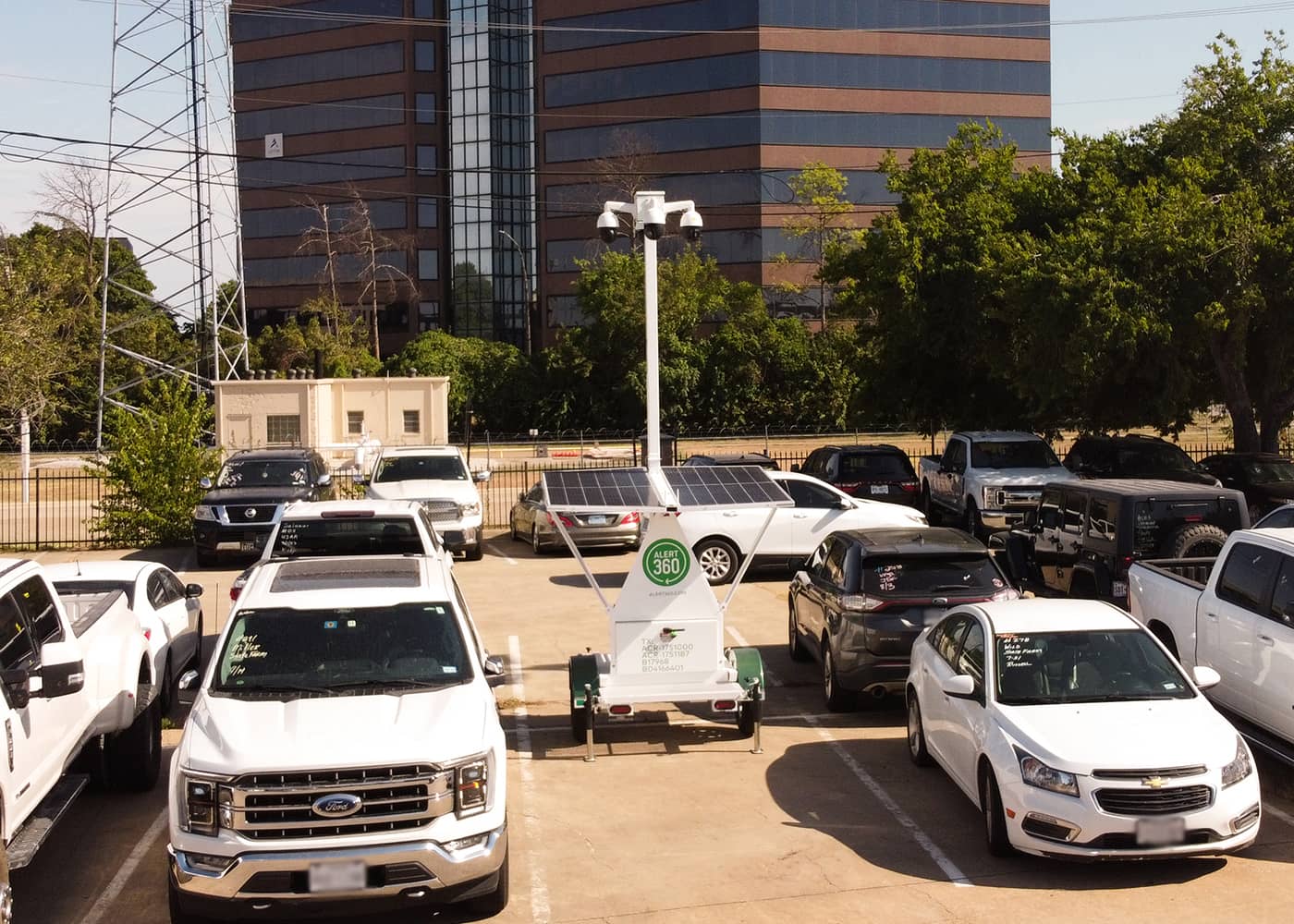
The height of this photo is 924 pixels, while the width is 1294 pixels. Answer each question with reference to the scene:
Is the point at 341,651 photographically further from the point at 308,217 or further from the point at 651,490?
the point at 308,217

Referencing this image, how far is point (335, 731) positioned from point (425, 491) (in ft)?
49.4

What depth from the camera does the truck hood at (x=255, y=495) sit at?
21.6 meters

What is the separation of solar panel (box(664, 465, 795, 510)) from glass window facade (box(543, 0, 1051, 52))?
59.1 metres

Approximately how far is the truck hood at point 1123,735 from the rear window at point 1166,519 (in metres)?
5.73

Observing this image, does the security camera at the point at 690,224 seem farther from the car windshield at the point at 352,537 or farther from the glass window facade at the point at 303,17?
the glass window facade at the point at 303,17

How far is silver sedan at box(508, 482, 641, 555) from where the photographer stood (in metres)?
22.1

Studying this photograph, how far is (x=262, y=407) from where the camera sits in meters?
42.1

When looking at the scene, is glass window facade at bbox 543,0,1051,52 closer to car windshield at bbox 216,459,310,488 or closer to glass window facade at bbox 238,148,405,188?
glass window facade at bbox 238,148,405,188

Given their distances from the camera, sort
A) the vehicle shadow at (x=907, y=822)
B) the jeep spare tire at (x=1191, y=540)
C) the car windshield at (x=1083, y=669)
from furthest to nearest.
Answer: the jeep spare tire at (x=1191, y=540), the car windshield at (x=1083, y=669), the vehicle shadow at (x=907, y=822)

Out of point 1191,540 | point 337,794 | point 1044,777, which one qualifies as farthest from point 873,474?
point 337,794

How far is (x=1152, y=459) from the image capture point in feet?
75.8

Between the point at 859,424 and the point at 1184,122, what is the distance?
30.6 metres

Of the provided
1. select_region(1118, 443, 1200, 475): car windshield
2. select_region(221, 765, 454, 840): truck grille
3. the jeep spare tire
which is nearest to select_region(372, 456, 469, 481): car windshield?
select_region(1118, 443, 1200, 475): car windshield

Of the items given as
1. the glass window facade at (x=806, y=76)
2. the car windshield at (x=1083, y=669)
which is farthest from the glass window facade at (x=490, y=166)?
the car windshield at (x=1083, y=669)
